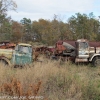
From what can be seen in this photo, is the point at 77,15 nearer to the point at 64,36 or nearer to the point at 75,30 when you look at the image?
the point at 75,30

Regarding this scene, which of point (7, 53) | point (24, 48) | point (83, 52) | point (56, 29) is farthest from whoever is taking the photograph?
point (56, 29)

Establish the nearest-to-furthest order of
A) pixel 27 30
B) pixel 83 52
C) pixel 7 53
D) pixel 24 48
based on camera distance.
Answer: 1. pixel 7 53
2. pixel 24 48
3. pixel 83 52
4. pixel 27 30

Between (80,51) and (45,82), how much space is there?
10.8 meters

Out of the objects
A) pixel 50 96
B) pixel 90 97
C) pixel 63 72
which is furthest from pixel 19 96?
pixel 63 72

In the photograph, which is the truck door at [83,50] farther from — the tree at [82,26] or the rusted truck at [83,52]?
the tree at [82,26]

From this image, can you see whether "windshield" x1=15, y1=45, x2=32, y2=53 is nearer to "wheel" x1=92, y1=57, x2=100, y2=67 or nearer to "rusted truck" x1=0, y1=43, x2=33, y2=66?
"rusted truck" x1=0, y1=43, x2=33, y2=66

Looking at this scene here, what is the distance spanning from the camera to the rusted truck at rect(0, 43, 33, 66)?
14438mm

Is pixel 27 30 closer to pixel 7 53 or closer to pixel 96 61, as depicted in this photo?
pixel 96 61

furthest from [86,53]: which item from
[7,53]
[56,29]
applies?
[56,29]

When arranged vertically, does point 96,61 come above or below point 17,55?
below

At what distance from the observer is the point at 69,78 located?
308 inches

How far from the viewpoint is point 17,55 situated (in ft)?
48.6

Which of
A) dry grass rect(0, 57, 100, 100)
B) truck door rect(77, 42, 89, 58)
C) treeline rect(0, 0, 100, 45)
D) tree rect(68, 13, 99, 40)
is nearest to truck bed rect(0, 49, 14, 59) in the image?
truck door rect(77, 42, 89, 58)

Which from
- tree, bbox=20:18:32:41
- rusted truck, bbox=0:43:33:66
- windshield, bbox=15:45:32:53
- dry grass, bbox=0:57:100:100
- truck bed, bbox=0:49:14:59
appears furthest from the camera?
tree, bbox=20:18:32:41
